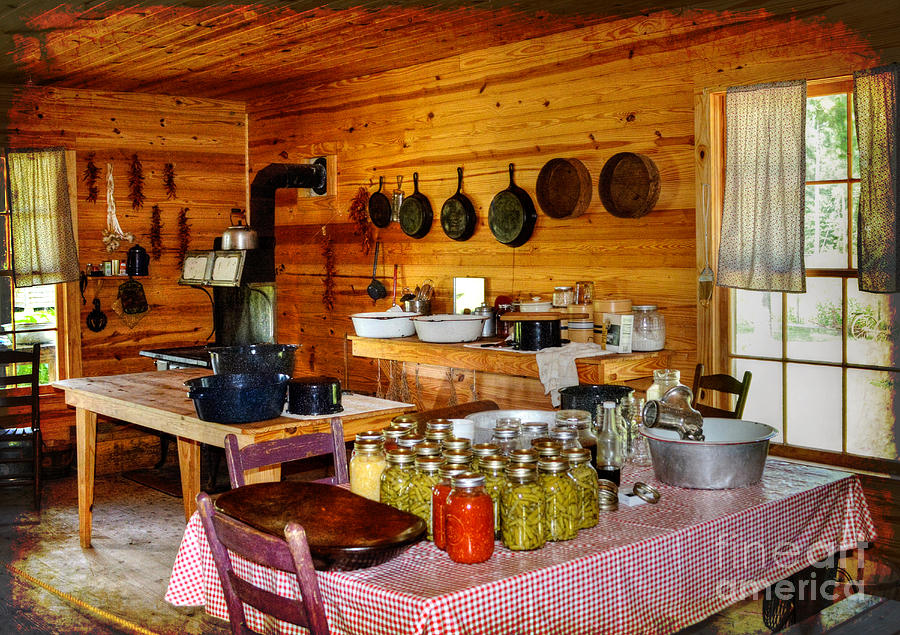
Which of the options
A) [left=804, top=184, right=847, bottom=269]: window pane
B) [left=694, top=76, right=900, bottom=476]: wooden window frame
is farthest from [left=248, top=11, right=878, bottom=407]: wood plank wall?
[left=804, top=184, right=847, bottom=269]: window pane

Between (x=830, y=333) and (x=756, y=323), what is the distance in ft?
1.16

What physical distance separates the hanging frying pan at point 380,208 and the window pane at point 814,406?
2748 mm

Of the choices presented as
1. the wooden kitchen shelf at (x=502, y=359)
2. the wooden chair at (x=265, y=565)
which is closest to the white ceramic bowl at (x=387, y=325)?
the wooden kitchen shelf at (x=502, y=359)

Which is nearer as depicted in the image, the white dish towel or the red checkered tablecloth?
the red checkered tablecloth

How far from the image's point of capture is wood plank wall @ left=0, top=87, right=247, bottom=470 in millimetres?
6312

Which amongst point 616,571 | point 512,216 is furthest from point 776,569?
point 512,216

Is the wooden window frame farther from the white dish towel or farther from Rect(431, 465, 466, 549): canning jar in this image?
Rect(431, 465, 466, 549): canning jar

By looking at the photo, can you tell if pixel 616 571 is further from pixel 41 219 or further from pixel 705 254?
pixel 41 219

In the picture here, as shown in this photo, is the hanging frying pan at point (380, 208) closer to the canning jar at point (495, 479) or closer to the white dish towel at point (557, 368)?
the white dish towel at point (557, 368)

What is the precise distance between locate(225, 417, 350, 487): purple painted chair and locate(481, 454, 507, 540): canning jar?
2.39 feet

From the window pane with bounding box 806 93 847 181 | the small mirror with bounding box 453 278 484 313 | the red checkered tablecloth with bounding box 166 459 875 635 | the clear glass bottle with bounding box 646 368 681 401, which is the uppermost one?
the window pane with bounding box 806 93 847 181

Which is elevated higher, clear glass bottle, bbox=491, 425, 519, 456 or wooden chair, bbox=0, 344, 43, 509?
clear glass bottle, bbox=491, 425, 519, 456

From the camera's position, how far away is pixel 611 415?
7.83 ft

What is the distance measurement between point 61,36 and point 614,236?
2998 mm
